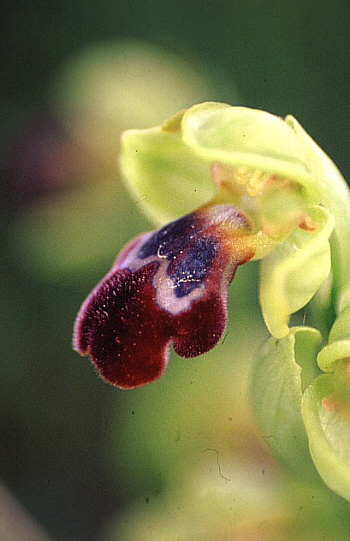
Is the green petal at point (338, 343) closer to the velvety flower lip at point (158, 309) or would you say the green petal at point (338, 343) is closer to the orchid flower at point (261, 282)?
the orchid flower at point (261, 282)

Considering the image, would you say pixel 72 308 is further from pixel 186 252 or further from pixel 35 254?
pixel 186 252

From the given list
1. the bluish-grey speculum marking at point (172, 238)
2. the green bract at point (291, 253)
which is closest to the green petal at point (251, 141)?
the green bract at point (291, 253)

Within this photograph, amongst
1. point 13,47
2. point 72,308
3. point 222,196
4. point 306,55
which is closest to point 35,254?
point 72,308

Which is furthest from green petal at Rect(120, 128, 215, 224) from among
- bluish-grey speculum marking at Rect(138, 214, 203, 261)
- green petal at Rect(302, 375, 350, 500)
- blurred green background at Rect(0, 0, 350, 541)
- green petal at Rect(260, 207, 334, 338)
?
blurred green background at Rect(0, 0, 350, 541)

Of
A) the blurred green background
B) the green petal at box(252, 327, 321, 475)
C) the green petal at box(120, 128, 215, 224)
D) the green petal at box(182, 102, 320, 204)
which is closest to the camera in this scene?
the green petal at box(182, 102, 320, 204)

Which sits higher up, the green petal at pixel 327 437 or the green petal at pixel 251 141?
the green petal at pixel 251 141

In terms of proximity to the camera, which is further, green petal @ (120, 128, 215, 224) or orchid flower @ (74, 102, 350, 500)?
green petal @ (120, 128, 215, 224)

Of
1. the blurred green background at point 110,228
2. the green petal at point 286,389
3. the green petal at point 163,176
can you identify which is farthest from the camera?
the blurred green background at point 110,228

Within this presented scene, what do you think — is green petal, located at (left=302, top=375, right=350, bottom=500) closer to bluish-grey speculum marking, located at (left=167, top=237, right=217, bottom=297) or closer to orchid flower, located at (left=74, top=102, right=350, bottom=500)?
orchid flower, located at (left=74, top=102, right=350, bottom=500)
